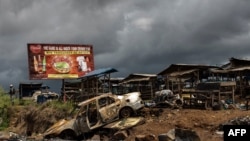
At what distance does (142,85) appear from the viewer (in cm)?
4284

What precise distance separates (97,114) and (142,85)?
16873 millimetres

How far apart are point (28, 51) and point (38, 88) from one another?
1102 cm

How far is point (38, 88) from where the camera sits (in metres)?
53.1

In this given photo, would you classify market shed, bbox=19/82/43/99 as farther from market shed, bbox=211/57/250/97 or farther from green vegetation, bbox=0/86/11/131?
market shed, bbox=211/57/250/97

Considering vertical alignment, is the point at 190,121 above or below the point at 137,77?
below

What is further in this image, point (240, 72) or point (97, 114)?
point (240, 72)

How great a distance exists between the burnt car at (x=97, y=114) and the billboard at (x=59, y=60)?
17.2 meters

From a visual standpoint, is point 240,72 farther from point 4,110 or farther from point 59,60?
point 4,110

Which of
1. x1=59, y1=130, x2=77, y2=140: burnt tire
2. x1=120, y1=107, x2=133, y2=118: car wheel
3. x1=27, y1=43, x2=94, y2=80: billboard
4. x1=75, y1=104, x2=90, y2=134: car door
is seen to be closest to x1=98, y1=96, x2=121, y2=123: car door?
x1=120, y1=107, x2=133, y2=118: car wheel

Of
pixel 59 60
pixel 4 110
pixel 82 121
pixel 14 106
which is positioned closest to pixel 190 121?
pixel 82 121

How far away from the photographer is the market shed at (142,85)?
3762cm

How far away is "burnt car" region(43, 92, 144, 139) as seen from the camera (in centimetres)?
2619

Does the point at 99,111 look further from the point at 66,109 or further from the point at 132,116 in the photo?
the point at 66,109

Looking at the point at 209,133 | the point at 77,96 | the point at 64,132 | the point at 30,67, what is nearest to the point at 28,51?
the point at 30,67
